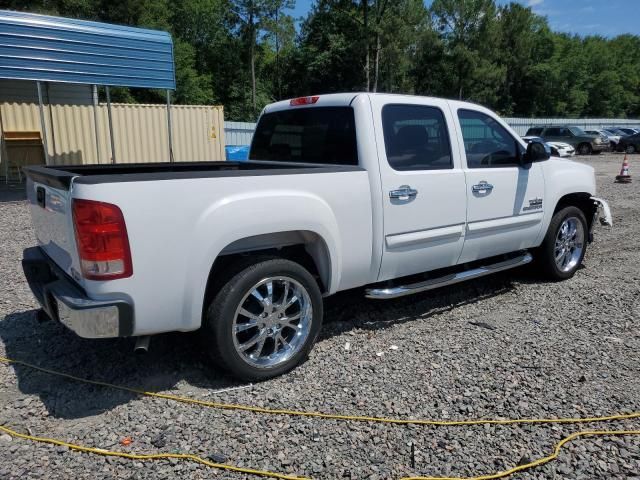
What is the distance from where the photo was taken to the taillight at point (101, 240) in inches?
110

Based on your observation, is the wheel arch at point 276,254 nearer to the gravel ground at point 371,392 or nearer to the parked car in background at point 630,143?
the gravel ground at point 371,392

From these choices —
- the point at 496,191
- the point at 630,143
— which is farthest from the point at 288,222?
the point at 630,143

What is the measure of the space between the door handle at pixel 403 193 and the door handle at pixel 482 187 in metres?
0.79

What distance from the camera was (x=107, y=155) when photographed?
47.9 ft

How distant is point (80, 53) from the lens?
→ 11180mm

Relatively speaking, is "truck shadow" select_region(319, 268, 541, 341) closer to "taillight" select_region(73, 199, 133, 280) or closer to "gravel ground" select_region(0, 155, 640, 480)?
"gravel ground" select_region(0, 155, 640, 480)

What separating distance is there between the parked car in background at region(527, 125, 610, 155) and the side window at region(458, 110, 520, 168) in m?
26.2

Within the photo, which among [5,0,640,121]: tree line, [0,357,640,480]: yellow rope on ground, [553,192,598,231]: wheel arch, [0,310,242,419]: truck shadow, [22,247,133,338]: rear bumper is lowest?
[0,357,640,480]: yellow rope on ground

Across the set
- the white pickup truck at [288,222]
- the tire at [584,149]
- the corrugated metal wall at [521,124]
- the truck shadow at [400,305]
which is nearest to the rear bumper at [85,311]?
the white pickup truck at [288,222]

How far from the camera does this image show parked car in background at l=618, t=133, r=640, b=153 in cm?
3181

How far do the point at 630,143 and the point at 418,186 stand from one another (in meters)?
33.7

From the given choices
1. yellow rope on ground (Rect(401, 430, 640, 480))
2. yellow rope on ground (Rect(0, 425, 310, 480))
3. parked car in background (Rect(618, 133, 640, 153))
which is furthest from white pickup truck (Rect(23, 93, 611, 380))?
parked car in background (Rect(618, 133, 640, 153))

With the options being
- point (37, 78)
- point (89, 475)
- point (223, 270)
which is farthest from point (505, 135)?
point (37, 78)

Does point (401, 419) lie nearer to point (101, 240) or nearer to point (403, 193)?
point (403, 193)
